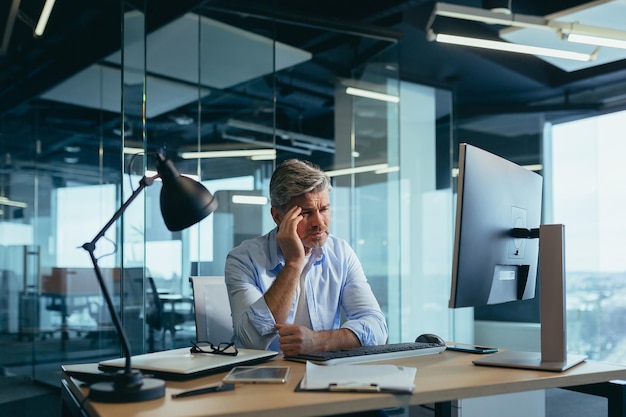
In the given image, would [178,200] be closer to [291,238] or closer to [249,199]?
[291,238]

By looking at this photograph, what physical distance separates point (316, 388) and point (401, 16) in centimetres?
474

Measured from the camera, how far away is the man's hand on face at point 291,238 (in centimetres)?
217

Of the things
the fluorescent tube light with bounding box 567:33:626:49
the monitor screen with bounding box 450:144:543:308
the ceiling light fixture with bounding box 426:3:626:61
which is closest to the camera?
the monitor screen with bounding box 450:144:543:308

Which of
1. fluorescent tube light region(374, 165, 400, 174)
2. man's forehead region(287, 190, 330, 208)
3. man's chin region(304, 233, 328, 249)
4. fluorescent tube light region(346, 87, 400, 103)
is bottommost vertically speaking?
man's chin region(304, 233, 328, 249)

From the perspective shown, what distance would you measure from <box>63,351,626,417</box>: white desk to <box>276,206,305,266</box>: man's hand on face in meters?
0.45

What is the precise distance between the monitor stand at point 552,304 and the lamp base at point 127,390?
0.93 meters

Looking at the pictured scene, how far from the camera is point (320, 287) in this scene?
233 centimetres

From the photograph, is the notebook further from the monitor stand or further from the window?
the window

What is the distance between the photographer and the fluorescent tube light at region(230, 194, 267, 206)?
4676 mm

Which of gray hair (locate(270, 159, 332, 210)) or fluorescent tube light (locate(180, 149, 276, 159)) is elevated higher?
fluorescent tube light (locate(180, 149, 276, 159))

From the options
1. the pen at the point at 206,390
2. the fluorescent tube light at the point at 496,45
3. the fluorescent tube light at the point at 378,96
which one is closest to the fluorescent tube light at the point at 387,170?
the fluorescent tube light at the point at 378,96

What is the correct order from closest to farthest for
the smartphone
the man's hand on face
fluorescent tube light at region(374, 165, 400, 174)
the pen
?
the pen, the smartphone, the man's hand on face, fluorescent tube light at region(374, 165, 400, 174)

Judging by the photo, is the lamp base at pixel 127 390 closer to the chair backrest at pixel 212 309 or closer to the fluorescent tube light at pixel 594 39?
the chair backrest at pixel 212 309

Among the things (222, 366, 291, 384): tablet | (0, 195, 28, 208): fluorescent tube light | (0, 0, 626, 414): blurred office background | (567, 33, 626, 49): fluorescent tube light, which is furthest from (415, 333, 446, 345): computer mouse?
(0, 195, 28, 208): fluorescent tube light
